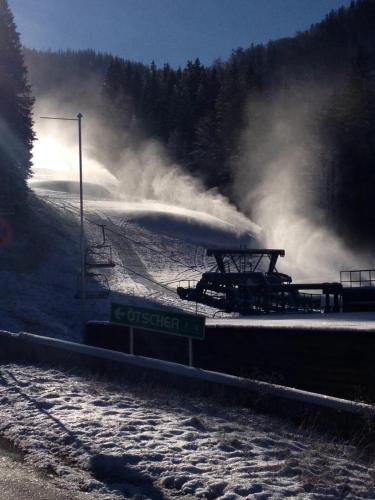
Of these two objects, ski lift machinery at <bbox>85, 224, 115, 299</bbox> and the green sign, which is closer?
the green sign

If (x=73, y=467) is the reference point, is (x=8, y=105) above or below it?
above

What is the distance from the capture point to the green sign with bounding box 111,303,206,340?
11.9 metres

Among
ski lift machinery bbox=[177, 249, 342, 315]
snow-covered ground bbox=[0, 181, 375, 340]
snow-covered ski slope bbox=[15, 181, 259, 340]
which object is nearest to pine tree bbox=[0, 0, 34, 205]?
snow-covered ground bbox=[0, 181, 375, 340]

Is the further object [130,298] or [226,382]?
[130,298]

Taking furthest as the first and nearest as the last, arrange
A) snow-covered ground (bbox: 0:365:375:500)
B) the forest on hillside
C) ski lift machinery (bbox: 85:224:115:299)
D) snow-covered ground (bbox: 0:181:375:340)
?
the forest on hillside → ski lift machinery (bbox: 85:224:115:299) → snow-covered ground (bbox: 0:181:375:340) → snow-covered ground (bbox: 0:365:375:500)

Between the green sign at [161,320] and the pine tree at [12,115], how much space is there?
109ft

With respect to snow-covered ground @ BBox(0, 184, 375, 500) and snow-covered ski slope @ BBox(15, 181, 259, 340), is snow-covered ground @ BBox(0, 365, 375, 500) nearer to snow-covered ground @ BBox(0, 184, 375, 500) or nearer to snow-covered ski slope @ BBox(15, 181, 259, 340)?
snow-covered ground @ BBox(0, 184, 375, 500)

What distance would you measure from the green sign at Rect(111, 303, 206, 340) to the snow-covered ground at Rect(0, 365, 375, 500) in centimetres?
110

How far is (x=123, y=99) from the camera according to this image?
113 m

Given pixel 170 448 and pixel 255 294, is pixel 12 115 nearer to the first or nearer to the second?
pixel 255 294

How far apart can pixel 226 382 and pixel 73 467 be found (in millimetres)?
3651

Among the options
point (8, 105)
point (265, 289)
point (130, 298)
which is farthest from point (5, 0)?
point (265, 289)

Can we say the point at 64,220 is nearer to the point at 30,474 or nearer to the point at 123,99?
the point at 30,474

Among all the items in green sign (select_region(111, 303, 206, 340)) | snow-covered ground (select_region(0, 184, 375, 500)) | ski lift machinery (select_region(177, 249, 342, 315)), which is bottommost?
ski lift machinery (select_region(177, 249, 342, 315))
